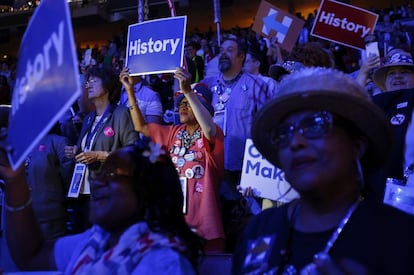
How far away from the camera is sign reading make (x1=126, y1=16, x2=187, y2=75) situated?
481cm

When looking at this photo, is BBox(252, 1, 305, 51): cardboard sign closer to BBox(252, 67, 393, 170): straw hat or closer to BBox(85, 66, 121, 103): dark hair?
BBox(85, 66, 121, 103): dark hair

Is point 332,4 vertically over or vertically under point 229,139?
over

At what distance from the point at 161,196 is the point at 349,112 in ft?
2.97

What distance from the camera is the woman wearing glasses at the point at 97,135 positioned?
4.41 meters

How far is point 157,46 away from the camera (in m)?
4.95

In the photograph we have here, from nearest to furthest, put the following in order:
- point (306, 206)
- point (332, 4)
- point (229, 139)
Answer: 1. point (306, 206)
2. point (229, 139)
3. point (332, 4)

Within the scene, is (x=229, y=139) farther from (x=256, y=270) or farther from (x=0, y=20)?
(x=0, y=20)

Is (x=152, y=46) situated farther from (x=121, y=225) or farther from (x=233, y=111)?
(x=121, y=225)

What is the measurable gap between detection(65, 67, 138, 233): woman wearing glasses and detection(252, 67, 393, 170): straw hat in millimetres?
2551

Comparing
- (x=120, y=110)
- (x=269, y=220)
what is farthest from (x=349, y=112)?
(x=120, y=110)

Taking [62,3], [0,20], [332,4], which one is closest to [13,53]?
[0,20]

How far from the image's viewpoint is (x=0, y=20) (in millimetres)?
26328

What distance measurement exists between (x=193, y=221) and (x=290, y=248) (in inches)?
96.9

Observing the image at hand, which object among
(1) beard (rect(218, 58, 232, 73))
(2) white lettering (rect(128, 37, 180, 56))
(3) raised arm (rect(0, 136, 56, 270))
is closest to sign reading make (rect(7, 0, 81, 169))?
(3) raised arm (rect(0, 136, 56, 270))
